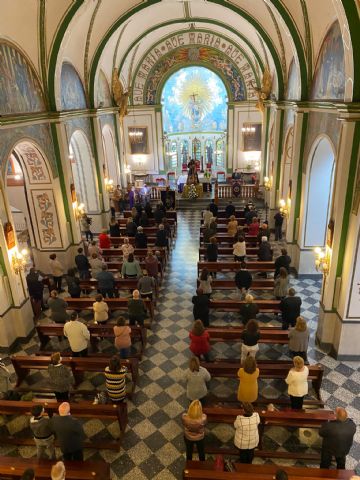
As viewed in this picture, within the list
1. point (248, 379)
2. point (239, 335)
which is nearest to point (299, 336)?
point (239, 335)

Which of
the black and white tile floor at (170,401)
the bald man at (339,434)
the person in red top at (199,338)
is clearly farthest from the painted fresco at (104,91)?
the bald man at (339,434)

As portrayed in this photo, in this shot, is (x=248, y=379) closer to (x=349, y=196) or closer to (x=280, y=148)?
(x=349, y=196)

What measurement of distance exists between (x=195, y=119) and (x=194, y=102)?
1.17m

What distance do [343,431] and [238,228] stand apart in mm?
9614

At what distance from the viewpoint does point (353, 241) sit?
25.3 ft

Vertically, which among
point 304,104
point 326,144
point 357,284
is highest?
point 304,104

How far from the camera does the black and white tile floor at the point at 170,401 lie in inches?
248

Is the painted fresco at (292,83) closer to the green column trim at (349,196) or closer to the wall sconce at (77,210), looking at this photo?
the green column trim at (349,196)

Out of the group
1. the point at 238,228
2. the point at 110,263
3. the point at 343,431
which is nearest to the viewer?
the point at 343,431

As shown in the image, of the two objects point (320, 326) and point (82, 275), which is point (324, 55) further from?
point (82, 275)

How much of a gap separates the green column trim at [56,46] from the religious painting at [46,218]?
274 cm

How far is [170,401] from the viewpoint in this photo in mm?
7500

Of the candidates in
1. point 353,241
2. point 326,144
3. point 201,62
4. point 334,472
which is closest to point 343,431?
point 334,472

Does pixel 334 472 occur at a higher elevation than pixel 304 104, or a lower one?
lower
